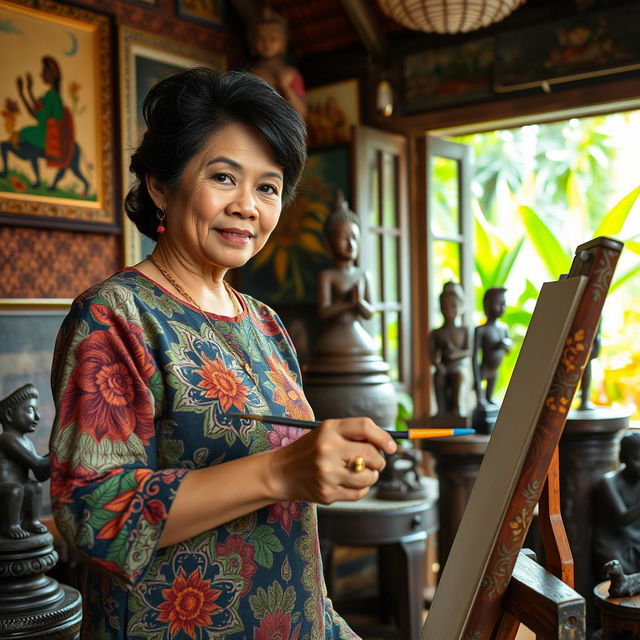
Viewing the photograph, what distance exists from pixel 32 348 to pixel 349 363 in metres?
1.69

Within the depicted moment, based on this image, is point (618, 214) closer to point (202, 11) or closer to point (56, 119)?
point (202, 11)

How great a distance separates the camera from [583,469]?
2906 millimetres

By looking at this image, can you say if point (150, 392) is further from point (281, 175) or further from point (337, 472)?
point (281, 175)

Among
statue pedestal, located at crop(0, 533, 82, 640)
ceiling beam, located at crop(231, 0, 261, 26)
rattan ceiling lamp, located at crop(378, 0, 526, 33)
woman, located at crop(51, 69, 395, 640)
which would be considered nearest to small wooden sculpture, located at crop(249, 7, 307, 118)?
ceiling beam, located at crop(231, 0, 261, 26)

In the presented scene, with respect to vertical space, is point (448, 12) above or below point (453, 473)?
above

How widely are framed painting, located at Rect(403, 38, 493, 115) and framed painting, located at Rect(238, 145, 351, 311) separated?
0.50 metres

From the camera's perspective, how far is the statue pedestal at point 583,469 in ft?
9.39

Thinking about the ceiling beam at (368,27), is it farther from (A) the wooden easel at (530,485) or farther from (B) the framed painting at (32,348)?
(A) the wooden easel at (530,485)

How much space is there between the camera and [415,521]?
10.7ft

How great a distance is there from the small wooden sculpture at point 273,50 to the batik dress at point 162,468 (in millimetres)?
3785

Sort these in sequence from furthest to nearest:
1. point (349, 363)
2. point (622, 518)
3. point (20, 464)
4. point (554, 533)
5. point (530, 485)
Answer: point (349, 363) → point (622, 518) → point (20, 464) → point (554, 533) → point (530, 485)

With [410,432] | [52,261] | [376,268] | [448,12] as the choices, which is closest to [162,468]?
[410,432]

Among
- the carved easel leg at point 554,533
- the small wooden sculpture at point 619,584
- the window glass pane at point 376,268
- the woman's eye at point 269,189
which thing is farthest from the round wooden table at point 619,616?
the window glass pane at point 376,268

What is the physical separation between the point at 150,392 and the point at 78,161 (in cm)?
355
